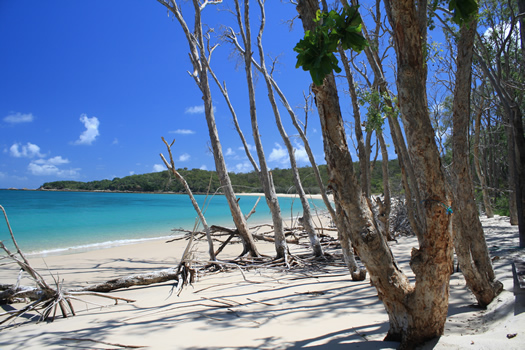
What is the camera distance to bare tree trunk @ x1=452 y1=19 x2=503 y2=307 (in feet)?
9.96

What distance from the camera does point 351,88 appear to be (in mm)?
4902

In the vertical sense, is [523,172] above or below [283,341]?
above

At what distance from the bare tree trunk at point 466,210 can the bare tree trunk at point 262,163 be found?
4014 millimetres

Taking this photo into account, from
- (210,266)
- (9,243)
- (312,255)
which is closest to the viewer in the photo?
(210,266)

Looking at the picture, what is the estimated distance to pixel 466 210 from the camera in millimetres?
3258

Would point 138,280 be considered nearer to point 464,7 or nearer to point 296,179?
point 296,179

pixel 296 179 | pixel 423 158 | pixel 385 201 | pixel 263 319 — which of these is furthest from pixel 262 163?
pixel 423 158

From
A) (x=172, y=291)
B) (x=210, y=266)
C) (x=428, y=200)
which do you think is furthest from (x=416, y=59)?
(x=210, y=266)

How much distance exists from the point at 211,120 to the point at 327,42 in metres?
6.20

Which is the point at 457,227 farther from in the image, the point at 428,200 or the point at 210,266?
the point at 210,266

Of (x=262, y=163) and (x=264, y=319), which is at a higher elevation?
(x=262, y=163)

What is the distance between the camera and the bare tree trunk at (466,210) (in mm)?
3035

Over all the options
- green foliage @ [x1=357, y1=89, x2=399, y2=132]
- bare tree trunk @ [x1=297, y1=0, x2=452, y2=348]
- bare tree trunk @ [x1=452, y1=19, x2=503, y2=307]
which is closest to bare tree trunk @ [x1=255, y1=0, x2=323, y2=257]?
green foliage @ [x1=357, y1=89, x2=399, y2=132]

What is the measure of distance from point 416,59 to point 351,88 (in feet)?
9.47
